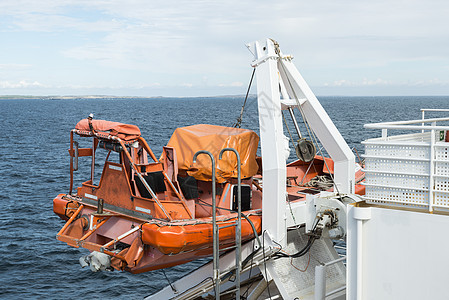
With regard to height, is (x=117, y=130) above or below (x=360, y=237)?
above

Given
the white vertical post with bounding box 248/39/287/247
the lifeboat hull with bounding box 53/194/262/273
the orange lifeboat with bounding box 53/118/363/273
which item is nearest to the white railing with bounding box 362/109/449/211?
the white vertical post with bounding box 248/39/287/247

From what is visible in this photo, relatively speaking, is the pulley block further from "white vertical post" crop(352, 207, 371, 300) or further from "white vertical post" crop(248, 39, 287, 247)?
"white vertical post" crop(352, 207, 371, 300)

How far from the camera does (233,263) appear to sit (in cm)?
Answer: 1150

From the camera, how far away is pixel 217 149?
12.1 meters

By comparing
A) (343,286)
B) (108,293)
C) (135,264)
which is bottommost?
(108,293)

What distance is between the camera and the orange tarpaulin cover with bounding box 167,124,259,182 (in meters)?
11.8

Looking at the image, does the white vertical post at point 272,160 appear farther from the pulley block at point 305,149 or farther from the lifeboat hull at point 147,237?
the pulley block at point 305,149

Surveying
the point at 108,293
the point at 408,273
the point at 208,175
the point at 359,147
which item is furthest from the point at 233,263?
the point at 359,147

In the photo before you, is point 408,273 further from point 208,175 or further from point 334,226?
point 208,175

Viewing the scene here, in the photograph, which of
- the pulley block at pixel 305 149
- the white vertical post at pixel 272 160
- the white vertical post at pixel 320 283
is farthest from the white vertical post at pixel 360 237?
the pulley block at pixel 305 149

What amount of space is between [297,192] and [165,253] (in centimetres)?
399

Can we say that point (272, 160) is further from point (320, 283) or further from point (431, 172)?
point (431, 172)

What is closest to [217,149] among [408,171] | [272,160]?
[272,160]

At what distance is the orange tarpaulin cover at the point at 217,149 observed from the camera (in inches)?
465
